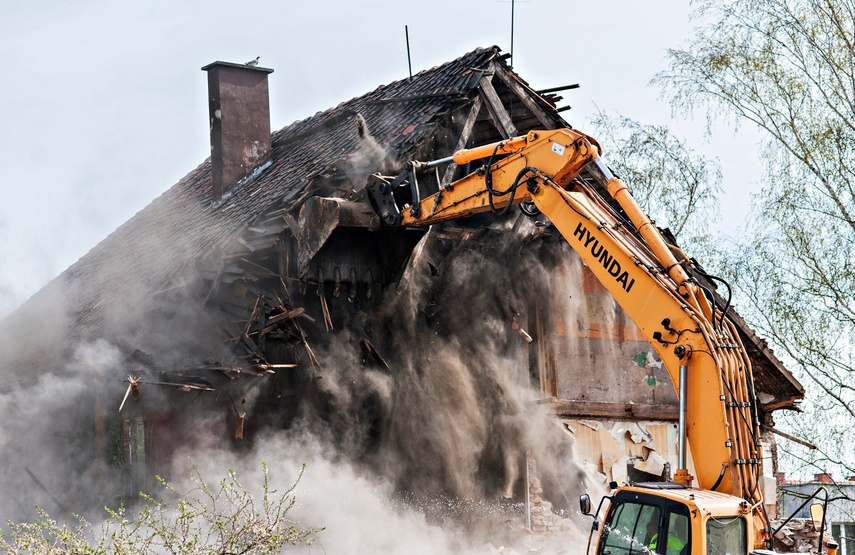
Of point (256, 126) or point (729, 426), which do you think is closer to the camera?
point (729, 426)

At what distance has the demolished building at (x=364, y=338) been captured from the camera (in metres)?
13.4

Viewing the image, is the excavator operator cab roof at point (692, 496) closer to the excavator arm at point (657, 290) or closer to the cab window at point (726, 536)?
the cab window at point (726, 536)

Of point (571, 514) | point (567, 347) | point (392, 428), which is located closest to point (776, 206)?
point (567, 347)

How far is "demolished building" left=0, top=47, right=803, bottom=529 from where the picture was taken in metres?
13.4

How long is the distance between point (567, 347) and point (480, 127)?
3558 mm

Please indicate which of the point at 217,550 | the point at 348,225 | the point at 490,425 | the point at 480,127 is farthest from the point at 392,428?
the point at 217,550

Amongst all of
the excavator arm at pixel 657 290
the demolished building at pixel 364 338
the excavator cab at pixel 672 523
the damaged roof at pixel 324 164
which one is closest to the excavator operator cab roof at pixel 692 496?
the excavator cab at pixel 672 523

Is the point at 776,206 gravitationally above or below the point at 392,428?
above

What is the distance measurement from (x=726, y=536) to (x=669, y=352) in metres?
1.77

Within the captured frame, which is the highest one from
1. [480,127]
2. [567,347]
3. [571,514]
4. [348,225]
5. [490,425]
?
[480,127]

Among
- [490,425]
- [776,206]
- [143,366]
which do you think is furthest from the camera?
[776,206]

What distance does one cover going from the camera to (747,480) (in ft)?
29.0

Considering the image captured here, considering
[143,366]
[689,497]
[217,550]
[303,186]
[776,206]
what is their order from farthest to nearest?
[776,206], [303,186], [143,366], [217,550], [689,497]

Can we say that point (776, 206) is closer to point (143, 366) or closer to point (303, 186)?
point (303, 186)
